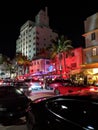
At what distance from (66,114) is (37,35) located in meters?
107

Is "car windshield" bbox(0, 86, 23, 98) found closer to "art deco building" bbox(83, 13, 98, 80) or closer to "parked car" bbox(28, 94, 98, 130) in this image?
"parked car" bbox(28, 94, 98, 130)

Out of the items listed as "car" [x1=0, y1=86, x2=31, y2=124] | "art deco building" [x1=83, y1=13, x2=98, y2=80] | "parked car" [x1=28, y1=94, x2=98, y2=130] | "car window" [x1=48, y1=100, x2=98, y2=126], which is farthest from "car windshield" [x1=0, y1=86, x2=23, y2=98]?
"art deco building" [x1=83, y1=13, x2=98, y2=80]

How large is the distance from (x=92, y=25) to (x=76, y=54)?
901 cm

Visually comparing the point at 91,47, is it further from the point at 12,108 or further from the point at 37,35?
the point at 37,35

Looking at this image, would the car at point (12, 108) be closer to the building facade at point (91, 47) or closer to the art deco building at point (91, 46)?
the building facade at point (91, 47)

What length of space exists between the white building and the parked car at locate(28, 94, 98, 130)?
101 meters

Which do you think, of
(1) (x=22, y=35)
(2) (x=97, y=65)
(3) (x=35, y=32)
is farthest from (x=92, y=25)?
(1) (x=22, y=35)

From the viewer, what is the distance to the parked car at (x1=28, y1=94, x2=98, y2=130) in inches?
137

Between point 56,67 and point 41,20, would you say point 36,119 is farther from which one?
point 41,20

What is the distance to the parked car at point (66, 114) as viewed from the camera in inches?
137

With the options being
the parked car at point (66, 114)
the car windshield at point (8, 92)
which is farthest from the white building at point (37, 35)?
the parked car at point (66, 114)

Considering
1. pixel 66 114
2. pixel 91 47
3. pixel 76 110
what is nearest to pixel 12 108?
pixel 66 114

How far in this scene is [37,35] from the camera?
10912cm

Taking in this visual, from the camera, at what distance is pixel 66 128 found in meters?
3.71
